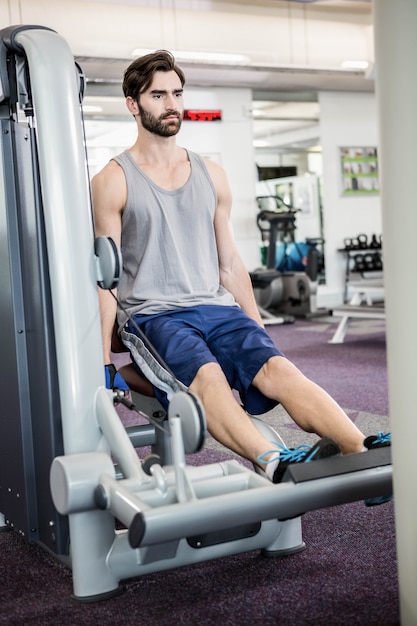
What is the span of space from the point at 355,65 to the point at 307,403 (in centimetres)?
785

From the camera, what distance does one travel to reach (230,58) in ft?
27.4

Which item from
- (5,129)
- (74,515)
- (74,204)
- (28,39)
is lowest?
(74,515)

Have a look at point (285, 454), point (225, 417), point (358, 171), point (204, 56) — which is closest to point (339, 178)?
point (358, 171)

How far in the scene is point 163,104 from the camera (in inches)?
92.4

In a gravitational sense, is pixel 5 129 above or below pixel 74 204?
above

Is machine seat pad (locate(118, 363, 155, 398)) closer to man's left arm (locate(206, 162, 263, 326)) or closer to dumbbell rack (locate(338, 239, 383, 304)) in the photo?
man's left arm (locate(206, 162, 263, 326))

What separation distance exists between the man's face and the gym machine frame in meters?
0.40

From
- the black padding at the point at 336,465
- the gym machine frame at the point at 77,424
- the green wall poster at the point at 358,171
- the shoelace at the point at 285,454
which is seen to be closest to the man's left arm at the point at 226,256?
the gym machine frame at the point at 77,424

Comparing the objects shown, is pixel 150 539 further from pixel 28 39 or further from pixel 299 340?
pixel 299 340

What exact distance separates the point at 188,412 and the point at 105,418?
25 cm

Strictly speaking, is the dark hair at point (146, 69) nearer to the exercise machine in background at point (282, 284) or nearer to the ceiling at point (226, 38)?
the ceiling at point (226, 38)

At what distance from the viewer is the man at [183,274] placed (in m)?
2.06

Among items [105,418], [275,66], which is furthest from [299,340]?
[105,418]

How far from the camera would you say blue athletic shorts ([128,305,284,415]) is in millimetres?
2119
